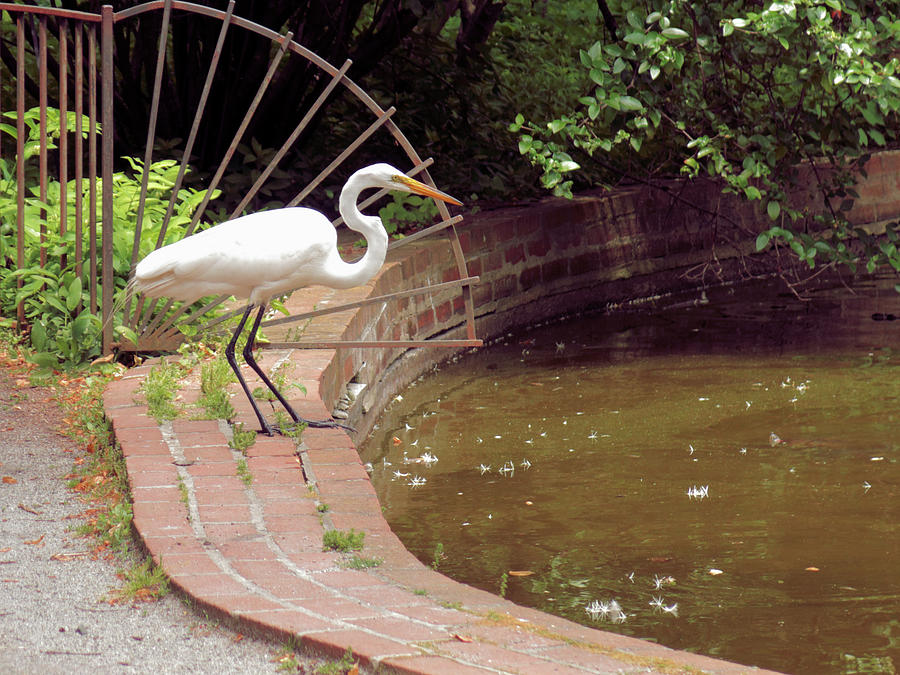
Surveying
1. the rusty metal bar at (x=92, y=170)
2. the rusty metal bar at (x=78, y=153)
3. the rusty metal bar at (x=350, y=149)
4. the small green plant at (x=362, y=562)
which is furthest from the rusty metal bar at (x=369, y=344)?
the small green plant at (x=362, y=562)

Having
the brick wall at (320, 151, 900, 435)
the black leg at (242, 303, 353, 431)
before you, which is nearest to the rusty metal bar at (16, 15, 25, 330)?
the black leg at (242, 303, 353, 431)

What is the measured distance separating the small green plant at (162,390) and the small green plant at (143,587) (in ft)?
4.19

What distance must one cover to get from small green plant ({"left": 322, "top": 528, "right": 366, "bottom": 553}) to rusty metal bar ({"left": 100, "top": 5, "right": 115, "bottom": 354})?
2256 mm

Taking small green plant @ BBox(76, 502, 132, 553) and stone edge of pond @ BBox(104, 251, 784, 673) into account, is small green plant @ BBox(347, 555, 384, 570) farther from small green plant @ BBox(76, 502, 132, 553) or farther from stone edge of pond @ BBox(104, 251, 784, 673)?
small green plant @ BBox(76, 502, 132, 553)

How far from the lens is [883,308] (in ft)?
29.8

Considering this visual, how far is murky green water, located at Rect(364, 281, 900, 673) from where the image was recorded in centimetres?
395

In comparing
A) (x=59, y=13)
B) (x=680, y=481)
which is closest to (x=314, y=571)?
(x=680, y=481)

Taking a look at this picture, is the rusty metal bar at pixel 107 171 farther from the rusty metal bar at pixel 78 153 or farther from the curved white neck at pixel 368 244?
the curved white neck at pixel 368 244

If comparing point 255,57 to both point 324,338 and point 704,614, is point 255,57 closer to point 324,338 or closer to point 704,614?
point 324,338

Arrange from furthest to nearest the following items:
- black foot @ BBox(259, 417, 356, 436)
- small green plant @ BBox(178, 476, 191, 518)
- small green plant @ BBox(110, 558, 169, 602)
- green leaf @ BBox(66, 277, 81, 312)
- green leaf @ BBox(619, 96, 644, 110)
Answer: green leaf @ BBox(619, 96, 644, 110)
green leaf @ BBox(66, 277, 81, 312)
black foot @ BBox(259, 417, 356, 436)
small green plant @ BBox(178, 476, 191, 518)
small green plant @ BBox(110, 558, 169, 602)

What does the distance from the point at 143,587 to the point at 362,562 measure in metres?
0.57

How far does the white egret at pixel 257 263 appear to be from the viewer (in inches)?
176


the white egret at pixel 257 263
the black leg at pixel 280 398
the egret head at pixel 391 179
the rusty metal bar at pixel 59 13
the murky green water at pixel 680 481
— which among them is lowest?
the murky green water at pixel 680 481

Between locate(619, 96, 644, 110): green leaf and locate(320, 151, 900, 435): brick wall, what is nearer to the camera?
locate(619, 96, 644, 110): green leaf
